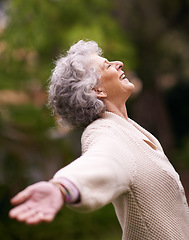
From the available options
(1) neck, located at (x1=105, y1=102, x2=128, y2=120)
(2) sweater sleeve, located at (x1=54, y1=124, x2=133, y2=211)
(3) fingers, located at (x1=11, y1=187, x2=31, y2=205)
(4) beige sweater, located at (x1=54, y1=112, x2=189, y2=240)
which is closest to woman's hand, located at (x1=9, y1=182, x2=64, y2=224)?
(3) fingers, located at (x1=11, y1=187, x2=31, y2=205)

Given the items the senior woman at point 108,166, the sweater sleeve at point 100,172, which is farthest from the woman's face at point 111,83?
the sweater sleeve at point 100,172

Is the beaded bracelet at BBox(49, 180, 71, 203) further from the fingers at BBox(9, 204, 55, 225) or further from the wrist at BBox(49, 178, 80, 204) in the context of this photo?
the fingers at BBox(9, 204, 55, 225)

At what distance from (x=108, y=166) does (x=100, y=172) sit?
2.1 inches

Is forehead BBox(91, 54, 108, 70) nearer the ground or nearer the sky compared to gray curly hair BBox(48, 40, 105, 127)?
nearer the sky

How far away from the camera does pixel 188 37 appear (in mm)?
11633

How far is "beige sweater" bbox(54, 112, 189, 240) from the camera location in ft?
4.90

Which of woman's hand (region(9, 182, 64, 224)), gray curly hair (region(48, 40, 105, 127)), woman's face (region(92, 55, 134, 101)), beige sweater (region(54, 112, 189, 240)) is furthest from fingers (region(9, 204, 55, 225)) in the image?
woman's face (region(92, 55, 134, 101))

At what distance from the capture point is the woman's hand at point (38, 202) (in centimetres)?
118

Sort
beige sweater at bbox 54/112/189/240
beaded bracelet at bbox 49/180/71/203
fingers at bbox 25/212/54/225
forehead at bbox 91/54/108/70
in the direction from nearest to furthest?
1. fingers at bbox 25/212/54/225
2. beaded bracelet at bbox 49/180/71/203
3. beige sweater at bbox 54/112/189/240
4. forehead at bbox 91/54/108/70

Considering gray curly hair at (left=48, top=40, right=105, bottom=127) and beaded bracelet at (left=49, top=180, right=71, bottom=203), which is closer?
beaded bracelet at (left=49, top=180, right=71, bottom=203)

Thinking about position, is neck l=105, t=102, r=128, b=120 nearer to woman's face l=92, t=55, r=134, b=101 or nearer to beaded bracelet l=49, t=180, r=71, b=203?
woman's face l=92, t=55, r=134, b=101

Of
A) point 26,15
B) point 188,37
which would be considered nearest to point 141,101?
point 188,37

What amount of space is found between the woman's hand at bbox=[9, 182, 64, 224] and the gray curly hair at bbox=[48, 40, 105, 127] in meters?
0.68

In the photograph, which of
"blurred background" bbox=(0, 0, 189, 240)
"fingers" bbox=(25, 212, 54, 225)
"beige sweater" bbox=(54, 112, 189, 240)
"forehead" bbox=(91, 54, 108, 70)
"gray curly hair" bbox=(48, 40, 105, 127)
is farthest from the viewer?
"blurred background" bbox=(0, 0, 189, 240)
